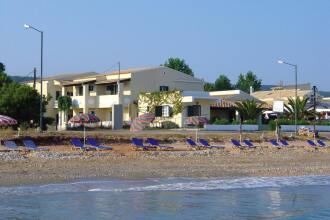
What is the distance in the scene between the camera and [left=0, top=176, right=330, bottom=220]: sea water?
1639cm

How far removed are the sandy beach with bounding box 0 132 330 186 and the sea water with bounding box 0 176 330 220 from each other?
201 centimetres

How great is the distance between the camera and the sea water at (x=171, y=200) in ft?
53.8

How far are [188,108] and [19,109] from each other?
17970 millimetres

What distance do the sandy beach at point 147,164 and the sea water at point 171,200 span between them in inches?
79.1

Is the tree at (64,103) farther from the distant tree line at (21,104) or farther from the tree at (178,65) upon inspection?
the tree at (178,65)

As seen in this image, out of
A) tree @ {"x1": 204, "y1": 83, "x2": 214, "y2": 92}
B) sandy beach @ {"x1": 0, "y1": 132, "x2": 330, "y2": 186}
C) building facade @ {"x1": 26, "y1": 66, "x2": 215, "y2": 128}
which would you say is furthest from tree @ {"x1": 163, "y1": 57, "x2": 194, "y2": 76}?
sandy beach @ {"x1": 0, "y1": 132, "x2": 330, "y2": 186}

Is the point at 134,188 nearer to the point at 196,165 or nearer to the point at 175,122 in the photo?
the point at 196,165

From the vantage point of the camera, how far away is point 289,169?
29219mm

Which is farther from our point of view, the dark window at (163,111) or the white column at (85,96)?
the white column at (85,96)

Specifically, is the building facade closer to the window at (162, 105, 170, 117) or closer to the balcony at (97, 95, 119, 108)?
the balcony at (97, 95, 119, 108)

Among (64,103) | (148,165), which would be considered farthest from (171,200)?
(64,103)

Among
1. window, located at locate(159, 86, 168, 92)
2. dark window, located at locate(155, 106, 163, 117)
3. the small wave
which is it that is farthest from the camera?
window, located at locate(159, 86, 168, 92)

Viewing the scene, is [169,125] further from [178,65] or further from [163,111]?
[178,65]

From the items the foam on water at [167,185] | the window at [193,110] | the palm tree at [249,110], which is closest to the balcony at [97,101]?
the window at [193,110]
